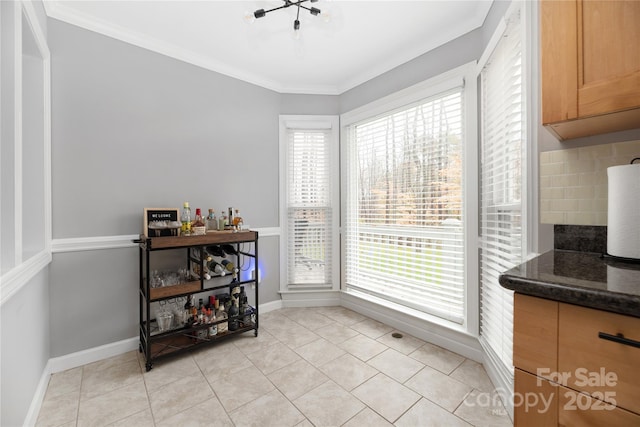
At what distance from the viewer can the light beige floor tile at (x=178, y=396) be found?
159 cm

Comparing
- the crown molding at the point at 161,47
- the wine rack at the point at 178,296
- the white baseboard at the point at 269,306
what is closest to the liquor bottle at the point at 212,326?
the wine rack at the point at 178,296

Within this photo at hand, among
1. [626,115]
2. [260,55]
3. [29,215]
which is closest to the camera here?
[626,115]

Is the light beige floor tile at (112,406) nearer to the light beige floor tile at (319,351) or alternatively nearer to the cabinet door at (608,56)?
the light beige floor tile at (319,351)

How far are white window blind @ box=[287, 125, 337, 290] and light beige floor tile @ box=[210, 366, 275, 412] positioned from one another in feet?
4.54

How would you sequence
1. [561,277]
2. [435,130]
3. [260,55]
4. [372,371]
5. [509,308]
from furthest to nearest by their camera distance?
[260,55] → [435,130] → [372,371] → [509,308] → [561,277]

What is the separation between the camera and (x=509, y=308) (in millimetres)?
1554

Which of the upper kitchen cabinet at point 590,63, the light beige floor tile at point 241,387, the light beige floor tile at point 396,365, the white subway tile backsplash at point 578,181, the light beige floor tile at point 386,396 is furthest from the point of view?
the light beige floor tile at point 396,365

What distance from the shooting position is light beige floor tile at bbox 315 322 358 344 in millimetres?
A: 2436

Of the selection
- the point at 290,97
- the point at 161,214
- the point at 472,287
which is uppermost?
the point at 290,97

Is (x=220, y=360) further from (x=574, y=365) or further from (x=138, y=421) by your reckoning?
(x=574, y=365)

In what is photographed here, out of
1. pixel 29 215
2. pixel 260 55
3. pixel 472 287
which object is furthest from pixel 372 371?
pixel 260 55

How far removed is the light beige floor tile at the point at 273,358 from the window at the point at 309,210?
3.33ft

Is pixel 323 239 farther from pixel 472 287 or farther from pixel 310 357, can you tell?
pixel 472 287

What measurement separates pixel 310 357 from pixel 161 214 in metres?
A: 1.67
